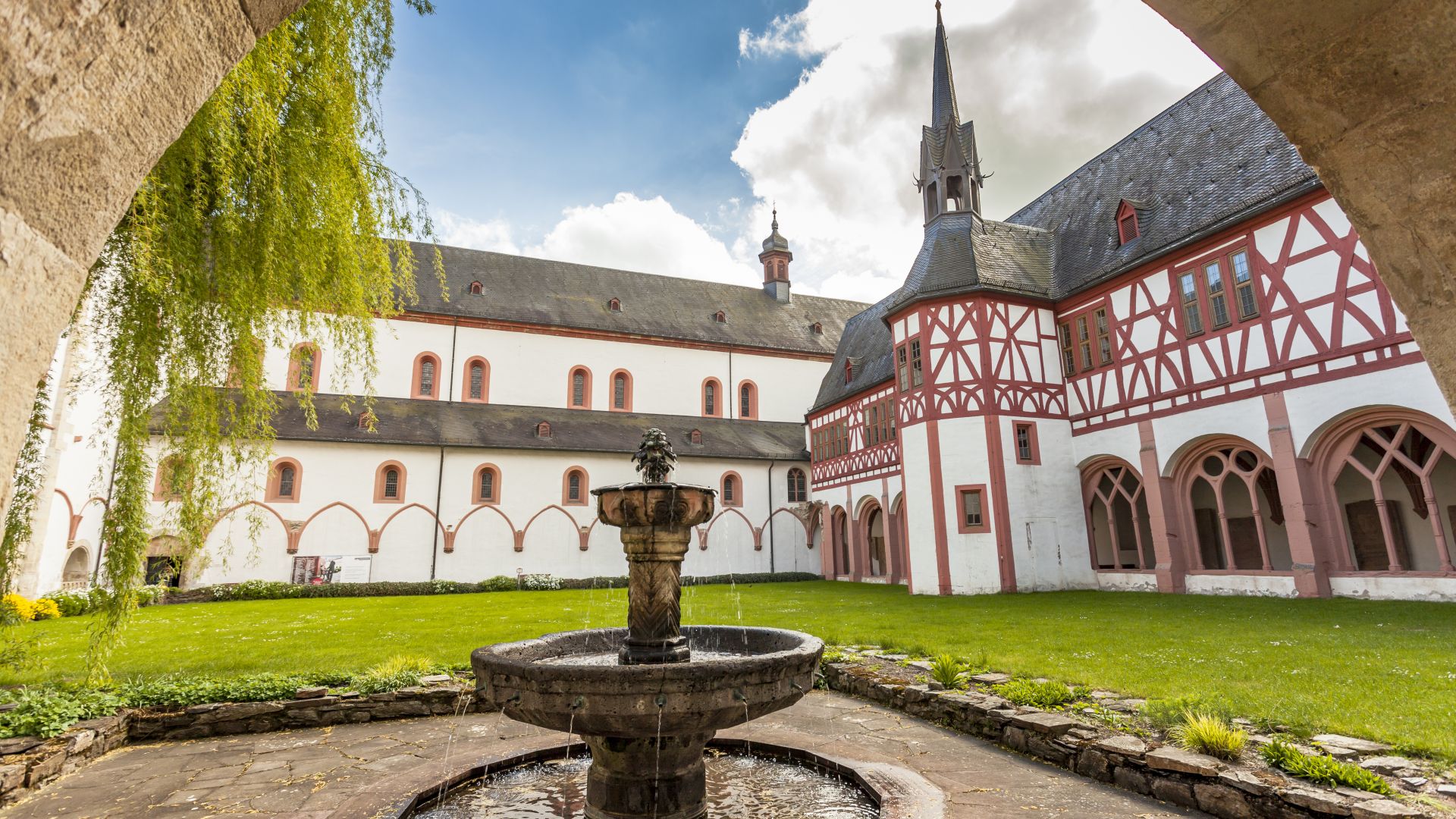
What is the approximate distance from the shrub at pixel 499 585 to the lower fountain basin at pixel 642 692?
22061 mm

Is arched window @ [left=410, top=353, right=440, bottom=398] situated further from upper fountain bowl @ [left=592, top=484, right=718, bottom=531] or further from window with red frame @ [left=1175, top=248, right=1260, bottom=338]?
upper fountain bowl @ [left=592, top=484, right=718, bottom=531]

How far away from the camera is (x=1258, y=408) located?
13.2m

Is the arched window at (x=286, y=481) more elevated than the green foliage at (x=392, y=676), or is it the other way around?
the arched window at (x=286, y=481)

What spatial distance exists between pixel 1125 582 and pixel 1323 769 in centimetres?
1358

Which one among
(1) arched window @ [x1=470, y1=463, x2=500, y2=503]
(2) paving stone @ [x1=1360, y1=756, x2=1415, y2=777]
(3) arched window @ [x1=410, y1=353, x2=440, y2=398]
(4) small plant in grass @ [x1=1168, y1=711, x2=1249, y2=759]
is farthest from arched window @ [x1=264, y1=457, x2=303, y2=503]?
(2) paving stone @ [x1=1360, y1=756, x2=1415, y2=777]

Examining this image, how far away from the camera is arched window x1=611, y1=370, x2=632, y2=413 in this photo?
31.2 m

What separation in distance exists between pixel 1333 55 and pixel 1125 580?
16890 millimetres

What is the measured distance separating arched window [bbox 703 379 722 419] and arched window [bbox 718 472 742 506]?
3881 millimetres

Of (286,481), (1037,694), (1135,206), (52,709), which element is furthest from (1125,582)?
(286,481)

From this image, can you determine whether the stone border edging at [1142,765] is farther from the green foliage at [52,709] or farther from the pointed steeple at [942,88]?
the pointed steeple at [942,88]

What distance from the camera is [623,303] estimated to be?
33.3 meters

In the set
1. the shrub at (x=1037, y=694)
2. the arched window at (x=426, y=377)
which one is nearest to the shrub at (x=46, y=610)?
the arched window at (x=426, y=377)

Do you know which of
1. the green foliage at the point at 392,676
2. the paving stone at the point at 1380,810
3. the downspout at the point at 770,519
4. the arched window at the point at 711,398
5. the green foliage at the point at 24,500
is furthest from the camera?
the arched window at the point at 711,398

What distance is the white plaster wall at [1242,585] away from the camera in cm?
1300
